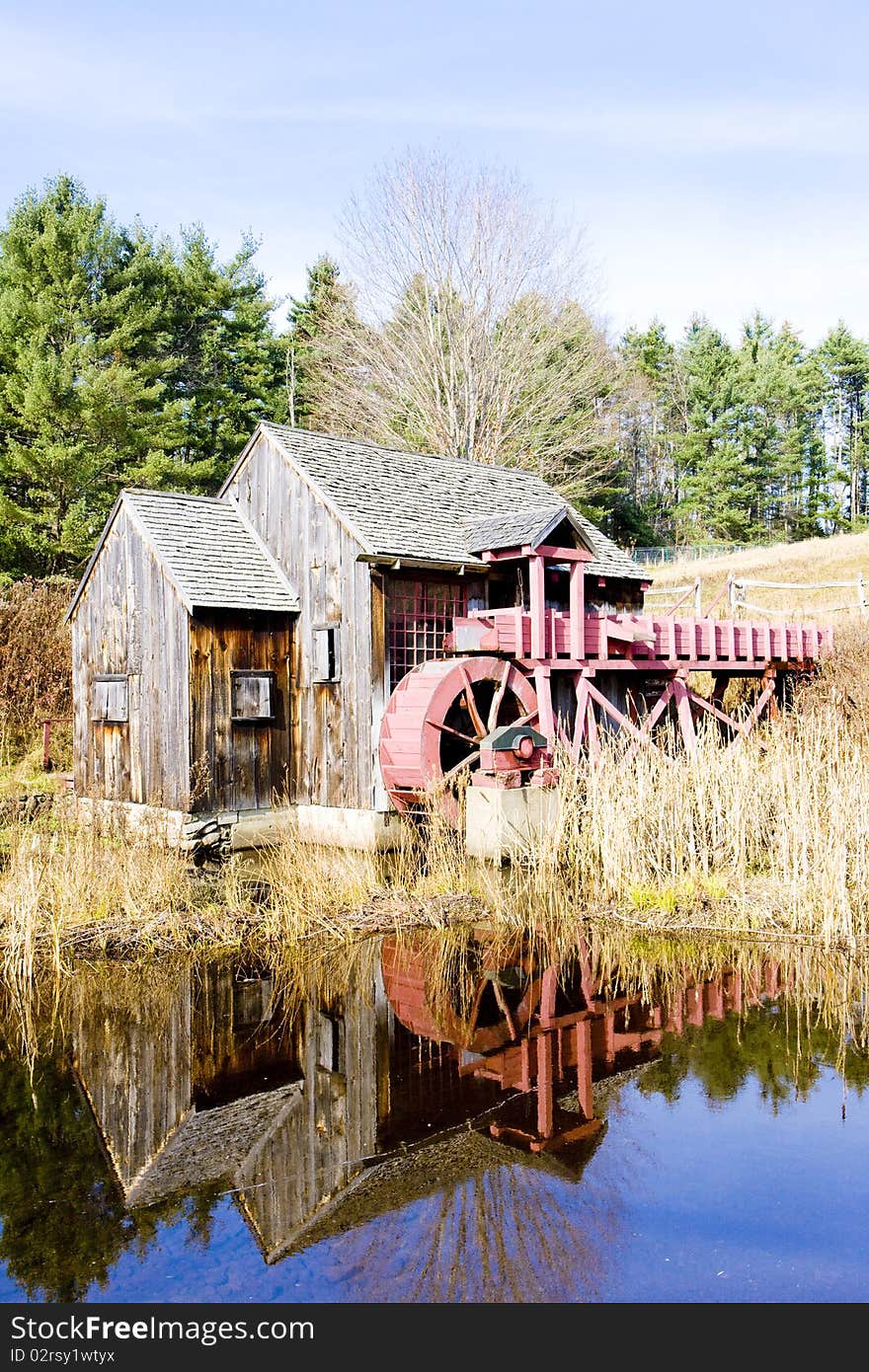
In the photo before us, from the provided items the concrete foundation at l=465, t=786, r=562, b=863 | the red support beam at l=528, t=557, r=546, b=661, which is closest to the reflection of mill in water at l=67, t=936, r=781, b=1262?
the concrete foundation at l=465, t=786, r=562, b=863

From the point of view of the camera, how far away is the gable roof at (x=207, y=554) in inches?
498

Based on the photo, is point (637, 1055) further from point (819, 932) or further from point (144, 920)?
point (144, 920)

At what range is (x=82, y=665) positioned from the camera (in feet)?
48.0

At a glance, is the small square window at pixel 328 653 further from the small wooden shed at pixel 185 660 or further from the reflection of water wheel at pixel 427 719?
the reflection of water wheel at pixel 427 719

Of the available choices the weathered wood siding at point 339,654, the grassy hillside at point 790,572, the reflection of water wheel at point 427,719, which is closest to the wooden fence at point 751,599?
the grassy hillside at point 790,572

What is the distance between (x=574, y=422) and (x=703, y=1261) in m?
27.2

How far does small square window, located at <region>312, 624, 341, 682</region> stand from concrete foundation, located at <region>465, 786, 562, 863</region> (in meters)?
2.86

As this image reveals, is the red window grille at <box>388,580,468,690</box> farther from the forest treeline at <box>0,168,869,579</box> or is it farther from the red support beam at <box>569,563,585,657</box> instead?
the forest treeline at <box>0,168,869,579</box>

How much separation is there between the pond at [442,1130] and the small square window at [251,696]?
477 centimetres

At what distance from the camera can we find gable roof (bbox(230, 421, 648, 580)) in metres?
13.0

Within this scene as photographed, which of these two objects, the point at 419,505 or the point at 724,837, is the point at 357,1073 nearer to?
the point at 724,837

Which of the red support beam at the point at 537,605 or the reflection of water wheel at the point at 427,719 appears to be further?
the red support beam at the point at 537,605

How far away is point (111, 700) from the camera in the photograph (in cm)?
1388
